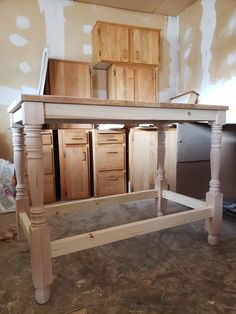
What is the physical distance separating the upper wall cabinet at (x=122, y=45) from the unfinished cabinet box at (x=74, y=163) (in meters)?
0.99

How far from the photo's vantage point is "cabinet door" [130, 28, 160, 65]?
2.87 m

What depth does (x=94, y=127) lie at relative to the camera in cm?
260

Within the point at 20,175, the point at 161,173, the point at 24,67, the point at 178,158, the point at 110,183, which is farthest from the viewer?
the point at 24,67

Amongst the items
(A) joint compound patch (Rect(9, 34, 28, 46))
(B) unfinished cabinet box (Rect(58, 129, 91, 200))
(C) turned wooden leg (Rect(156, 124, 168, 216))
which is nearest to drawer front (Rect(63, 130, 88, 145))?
(B) unfinished cabinet box (Rect(58, 129, 91, 200))

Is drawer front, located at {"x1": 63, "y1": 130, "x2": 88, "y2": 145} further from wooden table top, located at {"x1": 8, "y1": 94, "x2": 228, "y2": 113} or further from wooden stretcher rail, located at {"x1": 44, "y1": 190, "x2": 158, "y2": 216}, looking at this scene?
wooden table top, located at {"x1": 8, "y1": 94, "x2": 228, "y2": 113}

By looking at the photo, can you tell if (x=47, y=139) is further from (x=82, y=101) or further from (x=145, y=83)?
(x=82, y=101)

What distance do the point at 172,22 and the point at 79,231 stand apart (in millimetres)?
3180

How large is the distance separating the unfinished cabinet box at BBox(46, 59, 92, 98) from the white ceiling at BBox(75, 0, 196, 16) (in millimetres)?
943

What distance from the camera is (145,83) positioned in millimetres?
2963

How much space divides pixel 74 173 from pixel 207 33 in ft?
7.67

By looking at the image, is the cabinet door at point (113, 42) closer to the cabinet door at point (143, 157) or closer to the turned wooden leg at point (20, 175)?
the cabinet door at point (143, 157)

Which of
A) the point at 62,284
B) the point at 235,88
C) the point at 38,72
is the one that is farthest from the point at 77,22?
the point at 62,284

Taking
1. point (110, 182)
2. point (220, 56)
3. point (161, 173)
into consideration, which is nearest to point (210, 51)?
point (220, 56)

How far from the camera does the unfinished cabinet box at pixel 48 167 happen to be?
2.45 metres
